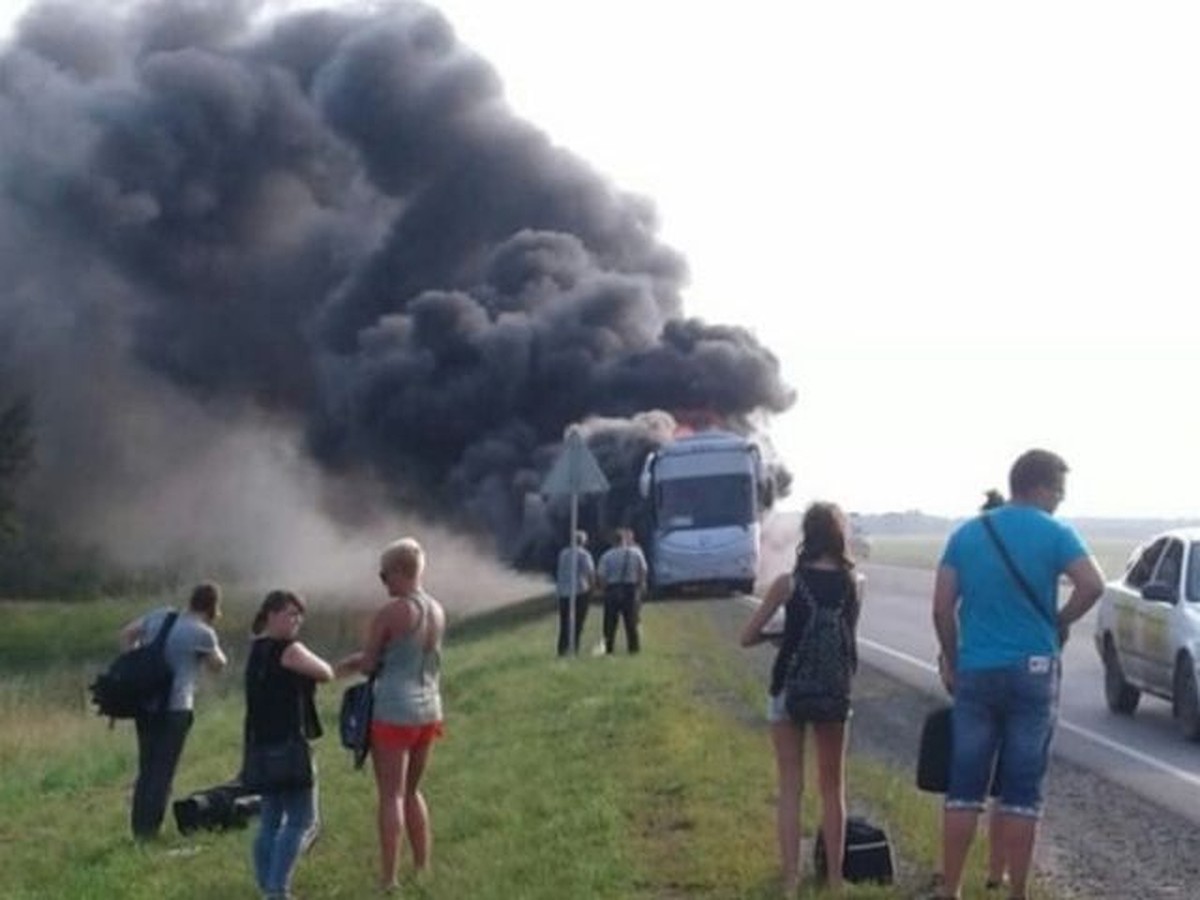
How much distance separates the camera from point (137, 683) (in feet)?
43.8

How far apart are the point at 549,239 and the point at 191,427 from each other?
1271 cm

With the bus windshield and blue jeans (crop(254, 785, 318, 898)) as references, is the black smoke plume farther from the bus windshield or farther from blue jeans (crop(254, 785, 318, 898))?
blue jeans (crop(254, 785, 318, 898))

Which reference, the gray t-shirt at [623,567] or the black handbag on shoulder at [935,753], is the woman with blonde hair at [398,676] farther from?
the gray t-shirt at [623,567]

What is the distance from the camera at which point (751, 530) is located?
143 ft

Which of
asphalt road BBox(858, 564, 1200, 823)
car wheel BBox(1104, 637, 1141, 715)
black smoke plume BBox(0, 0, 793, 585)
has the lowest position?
asphalt road BBox(858, 564, 1200, 823)

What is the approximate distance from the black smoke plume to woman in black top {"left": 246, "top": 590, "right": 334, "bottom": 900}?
42.8m

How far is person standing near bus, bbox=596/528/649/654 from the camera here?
26500 millimetres

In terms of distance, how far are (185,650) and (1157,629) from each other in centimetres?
892

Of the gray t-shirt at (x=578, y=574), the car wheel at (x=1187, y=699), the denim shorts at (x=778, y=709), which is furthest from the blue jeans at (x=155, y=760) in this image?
the gray t-shirt at (x=578, y=574)

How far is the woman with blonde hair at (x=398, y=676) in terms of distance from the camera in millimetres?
10344

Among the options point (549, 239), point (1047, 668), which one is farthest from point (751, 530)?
point (1047, 668)

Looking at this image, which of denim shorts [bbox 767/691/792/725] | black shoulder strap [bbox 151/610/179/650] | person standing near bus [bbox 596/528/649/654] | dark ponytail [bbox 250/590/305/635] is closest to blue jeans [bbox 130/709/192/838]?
black shoulder strap [bbox 151/610/179/650]

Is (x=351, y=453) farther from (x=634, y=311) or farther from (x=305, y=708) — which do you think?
(x=305, y=708)

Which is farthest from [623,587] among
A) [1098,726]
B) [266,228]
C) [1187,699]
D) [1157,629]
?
[266,228]
